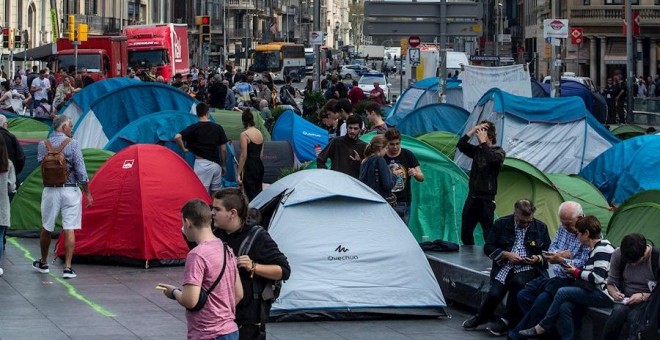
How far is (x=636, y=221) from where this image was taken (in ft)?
45.9

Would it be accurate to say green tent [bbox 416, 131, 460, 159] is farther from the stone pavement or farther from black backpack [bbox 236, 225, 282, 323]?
black backpack [bbox 236, 225, 282, 323]

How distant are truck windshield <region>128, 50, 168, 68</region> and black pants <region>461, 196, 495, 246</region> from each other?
44.4m

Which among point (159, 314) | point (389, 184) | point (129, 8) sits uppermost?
point (129, 8)

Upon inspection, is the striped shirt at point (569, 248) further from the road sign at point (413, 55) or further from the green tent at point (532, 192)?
the road sign at point (413, 55)

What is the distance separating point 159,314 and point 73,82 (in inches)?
859

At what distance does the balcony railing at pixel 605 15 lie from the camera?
211ft

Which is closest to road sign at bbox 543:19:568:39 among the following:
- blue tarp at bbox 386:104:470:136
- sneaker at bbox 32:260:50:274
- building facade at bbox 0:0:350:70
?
blue tarp at bbox 386:104:470:136

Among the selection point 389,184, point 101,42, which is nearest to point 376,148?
point 389,184

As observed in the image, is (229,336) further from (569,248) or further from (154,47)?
(154,47)

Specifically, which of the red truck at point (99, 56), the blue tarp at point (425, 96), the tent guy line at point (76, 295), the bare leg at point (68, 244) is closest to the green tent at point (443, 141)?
the tent guy line at point (76, 295)

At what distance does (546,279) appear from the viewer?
12.2 m

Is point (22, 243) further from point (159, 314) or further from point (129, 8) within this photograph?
point (129, 8)

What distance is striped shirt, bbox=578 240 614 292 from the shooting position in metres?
11.4

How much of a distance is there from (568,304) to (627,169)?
1044 centimetres
